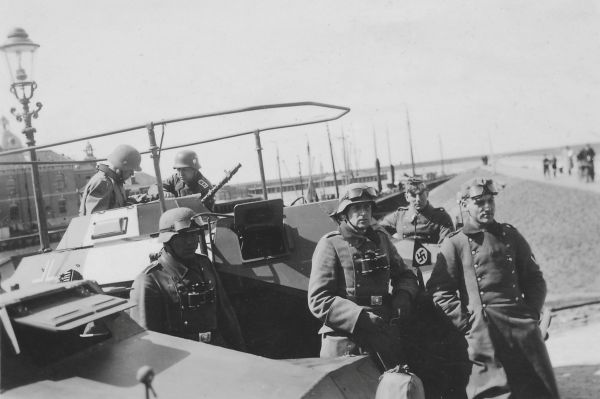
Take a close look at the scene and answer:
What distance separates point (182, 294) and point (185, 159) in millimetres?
4080

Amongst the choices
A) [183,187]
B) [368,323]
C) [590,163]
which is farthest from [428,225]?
[590,163]

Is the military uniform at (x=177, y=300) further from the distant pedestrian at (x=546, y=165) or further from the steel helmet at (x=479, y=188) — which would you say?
the distant pedestrian at (x=546, y=165)

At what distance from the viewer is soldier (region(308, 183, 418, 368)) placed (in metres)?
4.22

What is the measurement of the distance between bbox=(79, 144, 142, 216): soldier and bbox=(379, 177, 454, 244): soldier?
11.3 ft

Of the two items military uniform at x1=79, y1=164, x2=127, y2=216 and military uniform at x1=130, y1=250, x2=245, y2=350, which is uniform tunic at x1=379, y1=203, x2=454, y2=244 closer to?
military uniform at x1=130, y1=250, x2=245, y2=350

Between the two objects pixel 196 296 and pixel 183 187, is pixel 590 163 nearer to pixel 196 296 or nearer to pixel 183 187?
pixel 183 187

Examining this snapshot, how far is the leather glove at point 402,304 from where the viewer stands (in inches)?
173

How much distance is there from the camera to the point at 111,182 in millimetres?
7492

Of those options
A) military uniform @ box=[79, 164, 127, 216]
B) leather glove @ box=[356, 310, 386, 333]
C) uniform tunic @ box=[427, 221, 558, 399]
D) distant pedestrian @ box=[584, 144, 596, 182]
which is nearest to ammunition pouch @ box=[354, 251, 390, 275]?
leather glove @ box=[356, 310, 386, 333]

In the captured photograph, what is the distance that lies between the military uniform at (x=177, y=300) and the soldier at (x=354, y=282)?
30.1 inches

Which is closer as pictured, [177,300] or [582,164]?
[177,300]

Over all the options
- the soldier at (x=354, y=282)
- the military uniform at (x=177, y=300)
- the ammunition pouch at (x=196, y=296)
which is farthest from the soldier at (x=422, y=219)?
the ammunition pouch at (x=196, y=296)

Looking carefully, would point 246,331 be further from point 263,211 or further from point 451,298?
point 451,298

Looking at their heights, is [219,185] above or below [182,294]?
above
